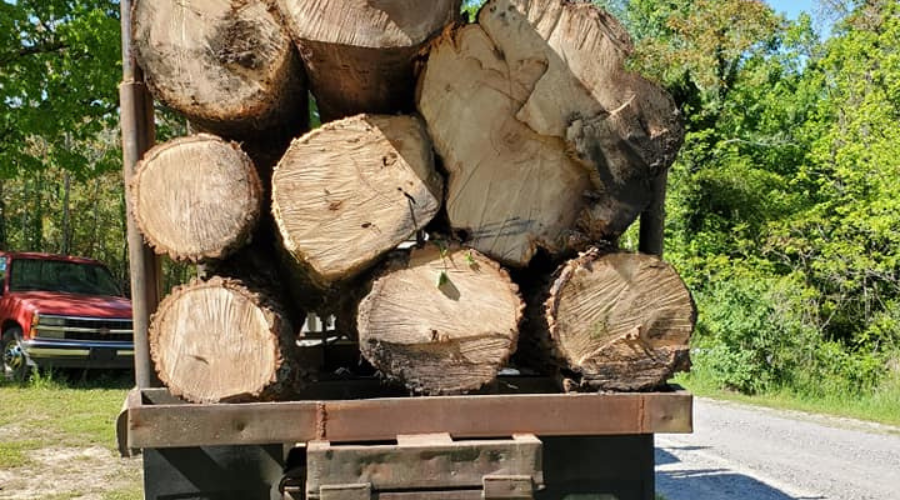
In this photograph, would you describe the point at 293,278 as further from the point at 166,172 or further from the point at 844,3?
the point at 844,3

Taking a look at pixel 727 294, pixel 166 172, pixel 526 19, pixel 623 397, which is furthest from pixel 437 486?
pixel 727 294

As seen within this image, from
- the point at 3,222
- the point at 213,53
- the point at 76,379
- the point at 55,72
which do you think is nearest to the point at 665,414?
the point at 213,53

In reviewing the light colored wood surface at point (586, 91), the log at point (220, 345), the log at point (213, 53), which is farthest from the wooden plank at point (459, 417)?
the log at point (213, 53)

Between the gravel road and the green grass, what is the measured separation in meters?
0.85

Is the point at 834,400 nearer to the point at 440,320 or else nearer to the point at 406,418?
the point at 440,320

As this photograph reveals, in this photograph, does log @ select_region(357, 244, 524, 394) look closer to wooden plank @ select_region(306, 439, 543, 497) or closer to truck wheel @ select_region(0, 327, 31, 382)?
wooden plank @ select_region(306, 439, 543, 497)

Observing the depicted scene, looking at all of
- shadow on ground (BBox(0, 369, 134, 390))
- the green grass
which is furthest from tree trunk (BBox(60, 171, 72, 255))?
the green grass

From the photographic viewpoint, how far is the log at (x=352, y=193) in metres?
3.08

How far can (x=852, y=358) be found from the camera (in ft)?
52.7

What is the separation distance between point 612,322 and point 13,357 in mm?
11170

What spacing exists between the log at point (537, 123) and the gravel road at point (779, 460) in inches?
157

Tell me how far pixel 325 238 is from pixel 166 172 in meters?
0.65

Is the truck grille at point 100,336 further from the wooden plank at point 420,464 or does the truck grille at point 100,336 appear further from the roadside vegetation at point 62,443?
the wooden plank at point 420,464

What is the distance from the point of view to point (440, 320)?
10.1 ft
